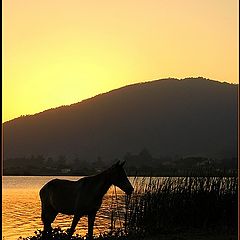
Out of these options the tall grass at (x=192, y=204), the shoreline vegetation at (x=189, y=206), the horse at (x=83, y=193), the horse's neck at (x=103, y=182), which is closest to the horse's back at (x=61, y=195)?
the horse at (x=83, y=193)

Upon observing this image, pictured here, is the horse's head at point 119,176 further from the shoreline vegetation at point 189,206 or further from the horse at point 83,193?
the shoreline vegetation at point 189,206

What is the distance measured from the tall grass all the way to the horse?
14.1 ft

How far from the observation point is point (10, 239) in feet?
43.4

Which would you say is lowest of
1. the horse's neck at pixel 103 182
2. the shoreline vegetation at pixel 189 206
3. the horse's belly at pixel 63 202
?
the shoreline vegetation at pixel 189 206

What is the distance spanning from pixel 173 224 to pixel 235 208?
1.60 meters

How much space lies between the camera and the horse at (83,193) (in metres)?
7.37

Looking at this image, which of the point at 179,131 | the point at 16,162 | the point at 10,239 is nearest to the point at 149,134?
the point at 179,131

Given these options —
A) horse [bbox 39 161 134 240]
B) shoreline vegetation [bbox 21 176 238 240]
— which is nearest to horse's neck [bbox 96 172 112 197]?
horse [bbox 39 161 134 240]

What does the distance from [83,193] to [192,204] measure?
5.37 meters

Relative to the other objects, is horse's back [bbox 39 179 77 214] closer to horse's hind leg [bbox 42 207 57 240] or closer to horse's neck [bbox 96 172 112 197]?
horse's hind leg [bbox 42 207 57 240]

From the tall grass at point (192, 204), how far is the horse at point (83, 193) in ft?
14.1

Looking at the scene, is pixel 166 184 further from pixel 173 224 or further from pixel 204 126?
pixel 204 126

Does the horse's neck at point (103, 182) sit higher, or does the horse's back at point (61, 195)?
the horse's neck at point (103, 182)

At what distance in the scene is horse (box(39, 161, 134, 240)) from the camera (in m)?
7.37
